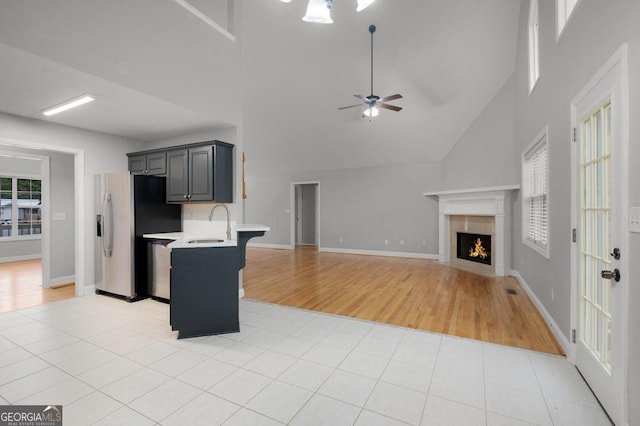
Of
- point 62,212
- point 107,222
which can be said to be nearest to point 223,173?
point 107,222

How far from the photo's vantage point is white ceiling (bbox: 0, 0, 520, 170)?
238 centimetres

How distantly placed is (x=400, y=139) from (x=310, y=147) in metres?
2.19

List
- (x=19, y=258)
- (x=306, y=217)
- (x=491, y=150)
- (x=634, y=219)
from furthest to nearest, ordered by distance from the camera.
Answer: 1. (x=306, y=217)
2. (x=19, y=258)
3. (x=491, y=150)
4. (x=634, y=219)

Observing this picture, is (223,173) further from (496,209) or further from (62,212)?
(496,209)

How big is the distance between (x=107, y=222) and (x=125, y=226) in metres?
0.32

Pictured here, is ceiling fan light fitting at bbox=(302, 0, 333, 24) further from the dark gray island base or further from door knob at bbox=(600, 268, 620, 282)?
door knob at bbox=(600, 268, 620, 282)

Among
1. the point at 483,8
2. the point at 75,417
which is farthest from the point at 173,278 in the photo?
the point at 483,8

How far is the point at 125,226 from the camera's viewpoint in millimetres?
3857

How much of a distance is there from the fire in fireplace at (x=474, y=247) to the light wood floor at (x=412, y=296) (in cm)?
49

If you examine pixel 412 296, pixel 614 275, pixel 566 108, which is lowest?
pixel 412 296

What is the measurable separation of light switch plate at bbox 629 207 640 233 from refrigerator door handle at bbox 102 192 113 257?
5040 millimetres

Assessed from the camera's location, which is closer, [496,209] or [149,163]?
[149,163]

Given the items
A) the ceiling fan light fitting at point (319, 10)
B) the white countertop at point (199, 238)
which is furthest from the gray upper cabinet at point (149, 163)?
the ceiling fan light fitting at point (319, 10)

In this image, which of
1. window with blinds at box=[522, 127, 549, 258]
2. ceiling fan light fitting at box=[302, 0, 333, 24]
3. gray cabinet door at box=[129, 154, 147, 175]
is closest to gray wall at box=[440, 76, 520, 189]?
window with blinds at box=[522, 127, 549, 258]
